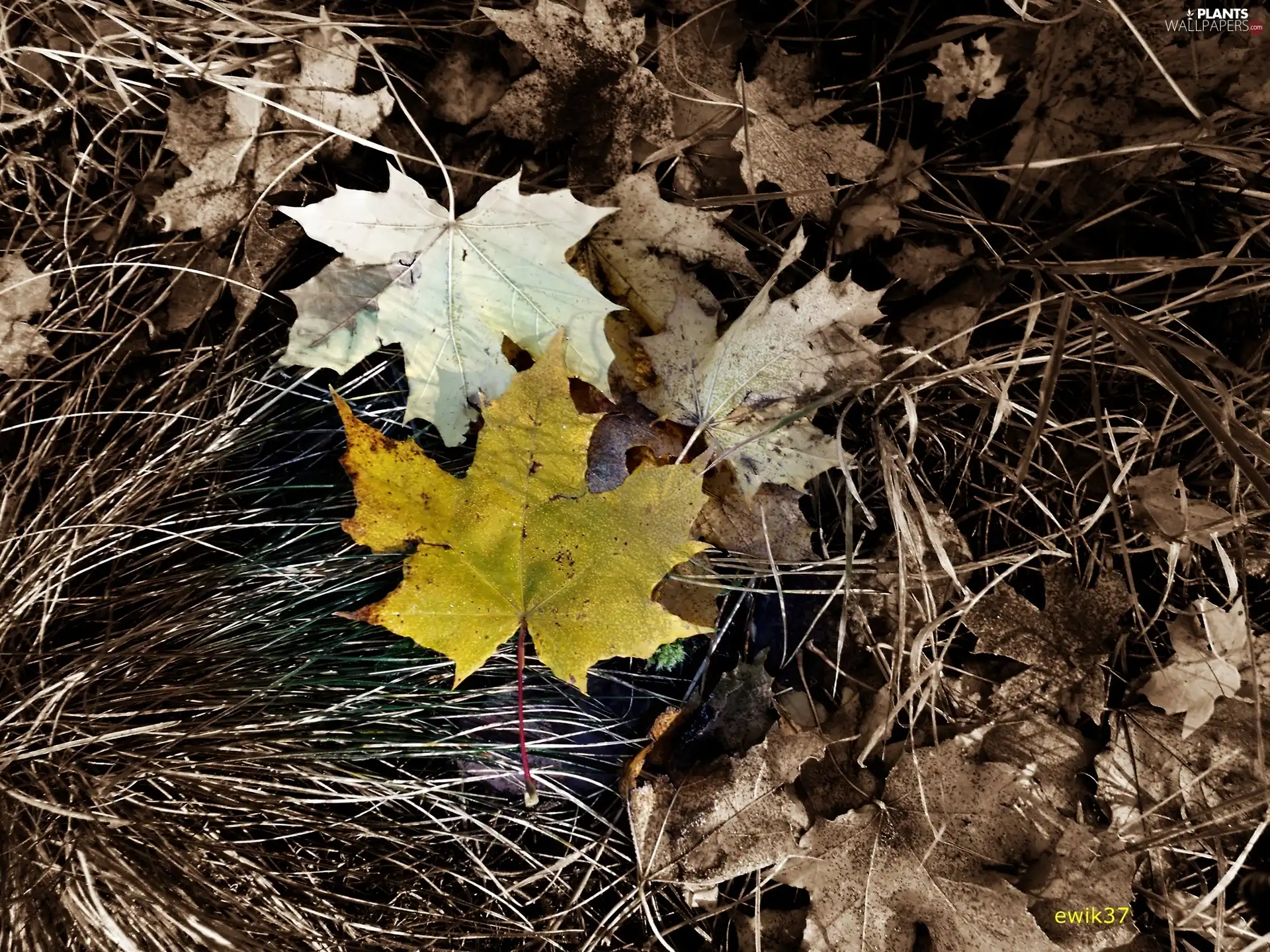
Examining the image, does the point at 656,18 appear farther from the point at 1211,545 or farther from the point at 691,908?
the point at 691,908

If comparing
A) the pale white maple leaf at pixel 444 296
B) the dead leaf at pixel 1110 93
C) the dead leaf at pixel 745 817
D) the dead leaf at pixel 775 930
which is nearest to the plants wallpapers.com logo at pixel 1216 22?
the dead leaf at pixel 1110 93

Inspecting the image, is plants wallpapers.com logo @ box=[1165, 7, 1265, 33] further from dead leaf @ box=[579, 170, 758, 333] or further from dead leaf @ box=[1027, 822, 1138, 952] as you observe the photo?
dead leaf @ box=[1027, 822, 1138, 952]

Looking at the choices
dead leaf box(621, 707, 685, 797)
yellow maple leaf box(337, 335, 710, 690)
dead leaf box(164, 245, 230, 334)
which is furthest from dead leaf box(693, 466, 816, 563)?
dead leaf box(164, 245, 230, 334)

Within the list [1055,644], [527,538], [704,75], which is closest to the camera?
[527,538]

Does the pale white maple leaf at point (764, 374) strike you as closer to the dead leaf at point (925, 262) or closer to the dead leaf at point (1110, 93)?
the dead leaf at point (925, 262)

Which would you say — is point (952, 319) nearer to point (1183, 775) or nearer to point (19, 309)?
point (1183, 775)

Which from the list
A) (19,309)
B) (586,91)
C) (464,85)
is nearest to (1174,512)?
(586,91)
